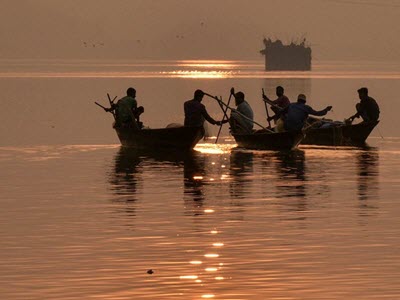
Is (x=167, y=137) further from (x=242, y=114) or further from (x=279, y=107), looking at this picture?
(x=279, y=107)

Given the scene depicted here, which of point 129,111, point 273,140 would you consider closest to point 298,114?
point 273,140

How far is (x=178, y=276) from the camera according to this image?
20.9m

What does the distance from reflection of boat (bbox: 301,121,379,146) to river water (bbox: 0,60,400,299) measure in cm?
66

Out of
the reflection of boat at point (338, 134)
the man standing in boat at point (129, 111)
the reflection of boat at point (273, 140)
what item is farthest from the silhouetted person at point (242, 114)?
the man standing in boat at point (129, 111)

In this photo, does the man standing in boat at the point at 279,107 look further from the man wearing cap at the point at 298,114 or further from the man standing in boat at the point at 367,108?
the man standing in boat at the point at 367,108

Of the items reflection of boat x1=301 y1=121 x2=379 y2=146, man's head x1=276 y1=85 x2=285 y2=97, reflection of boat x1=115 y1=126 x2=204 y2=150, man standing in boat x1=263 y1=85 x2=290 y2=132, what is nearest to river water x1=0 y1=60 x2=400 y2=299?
reflection of boat x1=115 y1=126 x2=204 y2=150

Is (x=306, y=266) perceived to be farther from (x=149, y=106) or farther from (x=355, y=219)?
(x=149, y=106)

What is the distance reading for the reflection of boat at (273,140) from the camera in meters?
43.1

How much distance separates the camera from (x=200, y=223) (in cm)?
2711

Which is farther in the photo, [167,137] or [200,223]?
[167,137]

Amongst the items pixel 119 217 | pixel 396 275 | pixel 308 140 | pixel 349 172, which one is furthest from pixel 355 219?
pixel 308 140

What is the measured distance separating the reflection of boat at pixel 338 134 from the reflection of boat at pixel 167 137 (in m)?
4.25

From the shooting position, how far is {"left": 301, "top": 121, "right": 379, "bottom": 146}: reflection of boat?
46906mm

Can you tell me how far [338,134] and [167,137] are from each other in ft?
19.9
